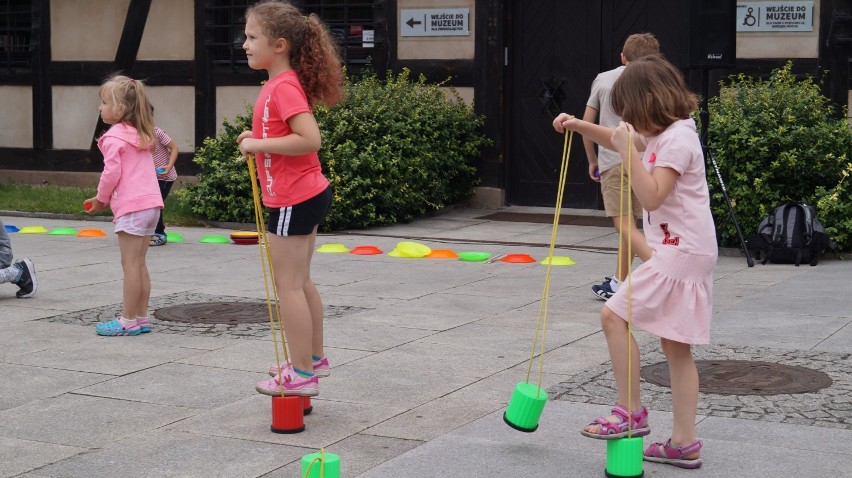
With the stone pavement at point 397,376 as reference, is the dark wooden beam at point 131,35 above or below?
above

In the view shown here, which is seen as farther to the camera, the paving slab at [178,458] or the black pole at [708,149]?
the black pole at [708,149]

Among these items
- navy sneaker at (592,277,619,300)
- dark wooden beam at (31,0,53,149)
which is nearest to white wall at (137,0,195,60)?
dark wooden beam at (31,0,53,149)

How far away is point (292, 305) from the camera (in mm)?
5320

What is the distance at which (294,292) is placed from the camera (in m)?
5.34

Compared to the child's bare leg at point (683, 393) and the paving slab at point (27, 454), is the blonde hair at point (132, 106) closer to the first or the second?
the paving slab at point (27, 454)

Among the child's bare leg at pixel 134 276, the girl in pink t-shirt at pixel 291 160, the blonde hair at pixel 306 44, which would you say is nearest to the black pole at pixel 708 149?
the child's bare leg at pixel 134 276

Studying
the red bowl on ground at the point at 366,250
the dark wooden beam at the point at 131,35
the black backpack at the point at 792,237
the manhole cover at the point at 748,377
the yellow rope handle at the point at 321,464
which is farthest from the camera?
the dark wooden beam at the point at 131,35

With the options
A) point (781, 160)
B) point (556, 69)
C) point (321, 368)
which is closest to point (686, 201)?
point (321, 368)

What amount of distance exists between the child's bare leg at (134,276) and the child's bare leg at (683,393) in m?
3.67

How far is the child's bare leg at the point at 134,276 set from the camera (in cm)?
723

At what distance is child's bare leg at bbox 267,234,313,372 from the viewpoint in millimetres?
5324

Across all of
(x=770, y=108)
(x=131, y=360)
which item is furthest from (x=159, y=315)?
(x=770, y=108)

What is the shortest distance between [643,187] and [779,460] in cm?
115

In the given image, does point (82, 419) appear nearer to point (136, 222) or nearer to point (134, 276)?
point (134, 276)
